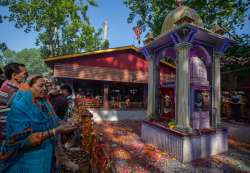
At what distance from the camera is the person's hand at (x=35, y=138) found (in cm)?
174

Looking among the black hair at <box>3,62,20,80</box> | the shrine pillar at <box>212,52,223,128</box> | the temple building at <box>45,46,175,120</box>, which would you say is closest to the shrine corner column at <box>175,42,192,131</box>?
the shrine pillar at <box>212,52,223,128</box>

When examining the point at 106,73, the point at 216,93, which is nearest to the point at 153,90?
the point at 216,93

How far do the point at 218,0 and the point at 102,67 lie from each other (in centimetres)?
1193

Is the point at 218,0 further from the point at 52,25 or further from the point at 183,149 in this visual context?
the point at 52,25

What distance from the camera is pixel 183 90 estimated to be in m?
5.35

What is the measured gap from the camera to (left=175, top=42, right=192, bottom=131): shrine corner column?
5.25 m

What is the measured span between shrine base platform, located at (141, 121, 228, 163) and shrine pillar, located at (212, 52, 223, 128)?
40cm

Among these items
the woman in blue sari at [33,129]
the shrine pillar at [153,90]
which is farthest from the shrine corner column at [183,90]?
the woman in blue sari at [33,129]

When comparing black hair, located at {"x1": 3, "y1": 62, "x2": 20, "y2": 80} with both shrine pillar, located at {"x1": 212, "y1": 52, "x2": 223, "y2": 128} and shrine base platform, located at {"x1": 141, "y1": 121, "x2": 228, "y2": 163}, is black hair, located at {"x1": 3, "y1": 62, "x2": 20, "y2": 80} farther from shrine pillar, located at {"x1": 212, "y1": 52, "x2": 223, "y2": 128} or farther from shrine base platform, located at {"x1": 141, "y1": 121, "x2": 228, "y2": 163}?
shrine pillar, located at {"x1": 212, "y1": 52, "x2": 223, "y2": 128}

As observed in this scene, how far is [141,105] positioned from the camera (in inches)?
603

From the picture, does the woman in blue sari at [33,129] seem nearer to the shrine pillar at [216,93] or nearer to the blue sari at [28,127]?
the blue sari at [28,127]

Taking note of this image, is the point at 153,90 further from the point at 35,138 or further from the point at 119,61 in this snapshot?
the point at 119,61

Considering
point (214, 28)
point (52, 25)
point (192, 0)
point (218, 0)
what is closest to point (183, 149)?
point (214, 28)

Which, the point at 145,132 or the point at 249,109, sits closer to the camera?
the point at 145,132
